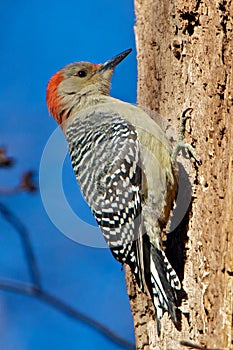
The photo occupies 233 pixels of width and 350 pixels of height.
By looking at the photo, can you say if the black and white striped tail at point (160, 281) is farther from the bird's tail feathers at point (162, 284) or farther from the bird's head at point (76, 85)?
the bird's head at point (76, 85)

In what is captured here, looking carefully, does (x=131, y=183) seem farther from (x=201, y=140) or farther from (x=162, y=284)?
(x=162, y=284)

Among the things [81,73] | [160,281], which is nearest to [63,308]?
[160,281]

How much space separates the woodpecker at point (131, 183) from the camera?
137 inches

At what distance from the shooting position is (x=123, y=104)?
4148 mm

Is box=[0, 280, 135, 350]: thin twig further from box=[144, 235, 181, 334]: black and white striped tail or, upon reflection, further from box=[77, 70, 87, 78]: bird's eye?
box=[77, 70, 87, 78]: bird's eye

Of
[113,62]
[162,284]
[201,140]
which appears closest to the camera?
[162,284]

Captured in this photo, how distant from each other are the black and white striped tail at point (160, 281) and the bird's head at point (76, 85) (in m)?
1.51

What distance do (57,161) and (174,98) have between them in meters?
1.20

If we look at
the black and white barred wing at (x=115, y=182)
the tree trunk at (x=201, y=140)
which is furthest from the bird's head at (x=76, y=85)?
the black and white barred wing at (x=115, y=182)

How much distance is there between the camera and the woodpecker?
347cm

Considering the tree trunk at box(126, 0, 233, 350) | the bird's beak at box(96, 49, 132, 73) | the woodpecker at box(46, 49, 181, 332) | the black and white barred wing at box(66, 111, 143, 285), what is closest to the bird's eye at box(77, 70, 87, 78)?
the bird's beak at box(96, 49, 132, 73)

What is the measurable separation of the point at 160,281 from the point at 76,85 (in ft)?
6.29

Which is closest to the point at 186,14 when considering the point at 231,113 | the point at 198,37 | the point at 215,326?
the point at 198,37

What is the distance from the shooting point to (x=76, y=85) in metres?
4.65
